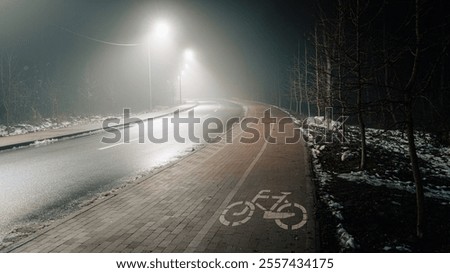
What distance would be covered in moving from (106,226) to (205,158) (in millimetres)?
6641

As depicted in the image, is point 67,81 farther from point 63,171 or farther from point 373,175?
point 373,175

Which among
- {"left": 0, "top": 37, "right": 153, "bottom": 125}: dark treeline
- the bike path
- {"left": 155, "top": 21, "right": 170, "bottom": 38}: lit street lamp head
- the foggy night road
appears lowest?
the foggy night road

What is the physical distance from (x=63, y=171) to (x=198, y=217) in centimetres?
626

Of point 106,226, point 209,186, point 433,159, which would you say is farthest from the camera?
point 433,159

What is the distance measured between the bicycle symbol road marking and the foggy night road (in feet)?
11.4

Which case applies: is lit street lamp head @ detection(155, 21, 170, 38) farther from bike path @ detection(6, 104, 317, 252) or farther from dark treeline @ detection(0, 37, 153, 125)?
bike path @ detection(6, 104, 317, 252)

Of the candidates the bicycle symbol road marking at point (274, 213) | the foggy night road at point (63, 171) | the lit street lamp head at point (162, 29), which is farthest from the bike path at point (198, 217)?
the lit street lamp head at point (162, 29)

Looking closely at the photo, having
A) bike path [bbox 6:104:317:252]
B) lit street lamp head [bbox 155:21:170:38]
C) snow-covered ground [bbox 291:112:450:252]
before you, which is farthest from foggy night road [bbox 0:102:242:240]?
lit street lamp head [bbox 155:21:170:38]

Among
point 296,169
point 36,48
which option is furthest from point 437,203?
point 36,48

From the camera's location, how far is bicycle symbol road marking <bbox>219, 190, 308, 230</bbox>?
5.93 m

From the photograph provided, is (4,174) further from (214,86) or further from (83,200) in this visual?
(214,86)

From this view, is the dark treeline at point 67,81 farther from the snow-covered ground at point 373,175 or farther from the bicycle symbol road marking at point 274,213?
the bicycle symbol road marking at point 274,213

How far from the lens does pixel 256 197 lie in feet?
24.6

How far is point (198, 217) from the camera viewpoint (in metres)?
6.26
